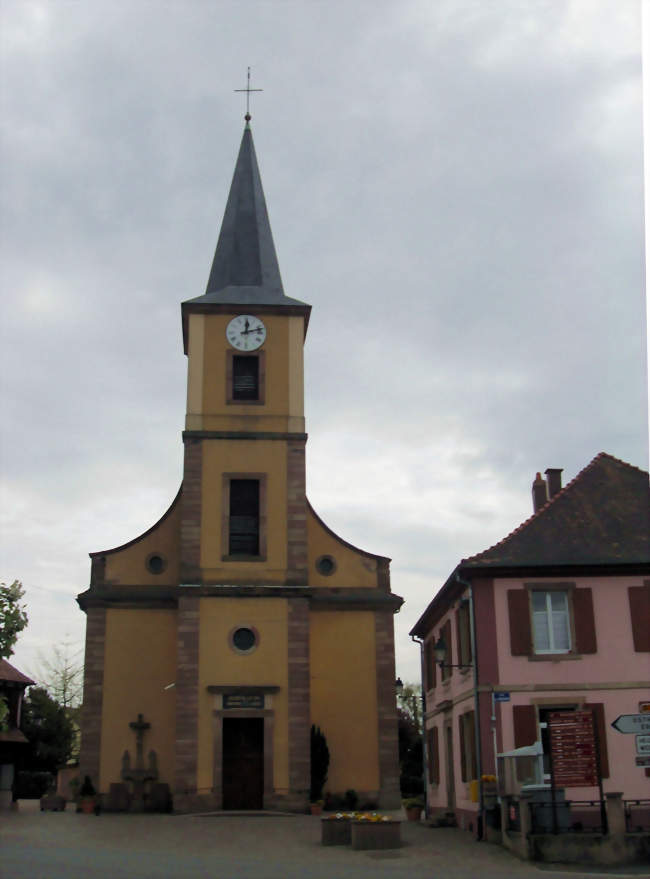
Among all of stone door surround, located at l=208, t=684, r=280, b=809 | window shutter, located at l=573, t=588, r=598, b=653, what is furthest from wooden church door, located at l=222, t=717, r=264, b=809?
window shutter, located at l=573, t=588, r=598, b=653

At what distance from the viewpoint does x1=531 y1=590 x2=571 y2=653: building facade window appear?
21047mm

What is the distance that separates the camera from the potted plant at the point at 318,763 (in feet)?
95.2

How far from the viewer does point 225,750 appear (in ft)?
94.6

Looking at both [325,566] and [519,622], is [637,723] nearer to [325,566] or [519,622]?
[519,622]

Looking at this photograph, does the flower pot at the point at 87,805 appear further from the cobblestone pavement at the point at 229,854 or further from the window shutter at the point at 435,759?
the window shutter at the point at 435,759

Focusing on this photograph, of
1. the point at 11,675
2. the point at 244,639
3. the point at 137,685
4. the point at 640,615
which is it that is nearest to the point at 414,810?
the point at 244,639

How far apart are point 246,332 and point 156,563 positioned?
7563 mm

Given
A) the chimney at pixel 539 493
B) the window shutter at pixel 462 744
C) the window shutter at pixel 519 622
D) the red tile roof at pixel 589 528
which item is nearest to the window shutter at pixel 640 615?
the red tile roof at pixel 589 528

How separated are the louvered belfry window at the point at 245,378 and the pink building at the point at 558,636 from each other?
38.1 feet

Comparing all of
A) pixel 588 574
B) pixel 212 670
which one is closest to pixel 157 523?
pixel 212 670

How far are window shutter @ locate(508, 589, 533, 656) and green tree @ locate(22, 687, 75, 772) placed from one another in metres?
36.3

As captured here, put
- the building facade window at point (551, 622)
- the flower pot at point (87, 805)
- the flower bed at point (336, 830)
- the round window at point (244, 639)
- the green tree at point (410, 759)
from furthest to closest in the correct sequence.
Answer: the green tree at point (410, 759) → the round window at point (244, 639) → the flower pot at point (87, 805) → the building facade window at point (551, 622) → the flower bed at point (336, 830)

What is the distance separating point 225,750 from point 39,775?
81.1ft

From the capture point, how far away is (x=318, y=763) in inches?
1158
